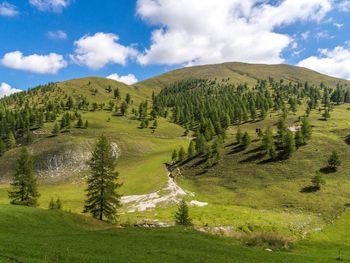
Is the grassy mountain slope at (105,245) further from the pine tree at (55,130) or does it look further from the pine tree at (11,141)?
the pine tree at (55,130)

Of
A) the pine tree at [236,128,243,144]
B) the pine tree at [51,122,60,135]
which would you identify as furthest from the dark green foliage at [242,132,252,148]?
the pine tree at [51,122,60,135]

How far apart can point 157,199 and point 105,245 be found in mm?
69220

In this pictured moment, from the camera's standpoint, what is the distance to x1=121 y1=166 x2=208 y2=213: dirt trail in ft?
335

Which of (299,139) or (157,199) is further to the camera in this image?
(299,139)

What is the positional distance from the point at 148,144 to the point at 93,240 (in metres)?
140

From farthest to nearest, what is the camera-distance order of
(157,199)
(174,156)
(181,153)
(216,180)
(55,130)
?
1. (55,130)
2. (174,156)
3. (181,153)
4. (216,180)
5. (157,199)

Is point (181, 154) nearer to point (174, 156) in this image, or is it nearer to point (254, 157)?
point (174, 156)

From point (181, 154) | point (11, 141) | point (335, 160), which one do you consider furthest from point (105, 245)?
point (11, 141)

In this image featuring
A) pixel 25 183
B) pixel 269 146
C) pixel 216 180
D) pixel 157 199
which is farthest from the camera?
pixel 269 146

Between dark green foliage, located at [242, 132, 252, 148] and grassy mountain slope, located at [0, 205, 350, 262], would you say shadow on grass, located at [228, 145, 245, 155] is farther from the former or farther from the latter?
grassy mountain slope, located at [0, 205, 350, 262]

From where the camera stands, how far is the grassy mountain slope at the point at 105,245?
107 ft

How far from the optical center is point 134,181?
12925 centimetres

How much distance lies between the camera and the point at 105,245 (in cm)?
3912

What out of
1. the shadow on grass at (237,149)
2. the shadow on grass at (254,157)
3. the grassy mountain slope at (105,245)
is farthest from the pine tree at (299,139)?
the grassy mountain slope at (105,245)
